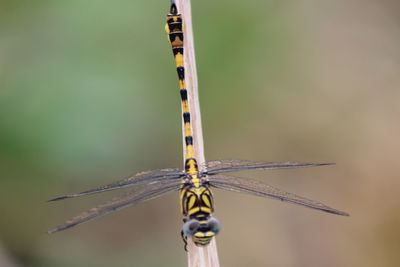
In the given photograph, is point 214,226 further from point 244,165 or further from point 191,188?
point 244,165

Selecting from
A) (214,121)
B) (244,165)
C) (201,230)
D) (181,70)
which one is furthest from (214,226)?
(214,121)

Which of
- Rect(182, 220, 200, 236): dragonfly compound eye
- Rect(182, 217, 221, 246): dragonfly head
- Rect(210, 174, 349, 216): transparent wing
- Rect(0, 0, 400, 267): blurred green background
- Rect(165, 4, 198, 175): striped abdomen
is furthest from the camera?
Rect(0, 0, 400, 267): blurred green background

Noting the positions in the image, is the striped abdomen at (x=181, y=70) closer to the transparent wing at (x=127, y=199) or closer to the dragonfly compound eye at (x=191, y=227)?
the transparent wing at (x=127, y=199)

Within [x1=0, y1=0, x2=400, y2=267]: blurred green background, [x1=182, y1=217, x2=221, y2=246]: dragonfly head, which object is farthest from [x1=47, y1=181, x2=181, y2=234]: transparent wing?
[x1=0, y1=0, x2=400, y2=267]: blurred green background

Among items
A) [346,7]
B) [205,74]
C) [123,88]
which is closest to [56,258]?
[123,88]

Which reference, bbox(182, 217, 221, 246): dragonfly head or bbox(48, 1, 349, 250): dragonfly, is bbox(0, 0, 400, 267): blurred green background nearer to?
bbox(48, 1, 349, 250): dragonfly

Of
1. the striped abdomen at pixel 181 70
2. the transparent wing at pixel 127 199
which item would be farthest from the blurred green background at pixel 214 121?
the transparent wing at pixel 127 199

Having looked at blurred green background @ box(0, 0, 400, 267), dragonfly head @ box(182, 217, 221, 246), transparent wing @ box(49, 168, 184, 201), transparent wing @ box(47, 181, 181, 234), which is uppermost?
blurred green background @ box(0, 0, 400, 267)
